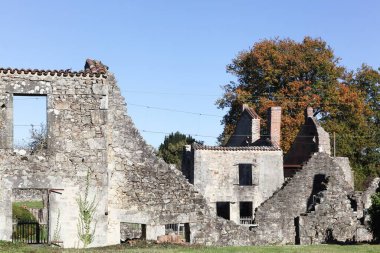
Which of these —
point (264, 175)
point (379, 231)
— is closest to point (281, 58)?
point (264, 175)

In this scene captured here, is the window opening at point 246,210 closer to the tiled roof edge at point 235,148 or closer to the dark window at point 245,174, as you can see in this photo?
the dark window at point 245,174

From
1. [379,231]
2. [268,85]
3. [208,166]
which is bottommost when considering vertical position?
[379,231]

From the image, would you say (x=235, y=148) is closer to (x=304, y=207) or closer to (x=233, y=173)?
(x=233, y=173)

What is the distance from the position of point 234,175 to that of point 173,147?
110 feet

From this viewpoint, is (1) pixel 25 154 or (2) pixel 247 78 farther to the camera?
(2) pixel 247 78

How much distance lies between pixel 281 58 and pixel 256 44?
3.30 meters

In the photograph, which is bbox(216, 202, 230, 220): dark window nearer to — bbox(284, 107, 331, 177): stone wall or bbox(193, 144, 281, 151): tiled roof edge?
bbox(193, 144, 281, 151): tiled roof edge

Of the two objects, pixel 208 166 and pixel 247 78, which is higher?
pixel 247 78

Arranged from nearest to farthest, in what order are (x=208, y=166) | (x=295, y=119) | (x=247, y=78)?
1. (x=208, y=166)
2. (x=295, y=119)
3. (x=247, y=78)

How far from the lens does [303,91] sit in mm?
59031

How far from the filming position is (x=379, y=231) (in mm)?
28844

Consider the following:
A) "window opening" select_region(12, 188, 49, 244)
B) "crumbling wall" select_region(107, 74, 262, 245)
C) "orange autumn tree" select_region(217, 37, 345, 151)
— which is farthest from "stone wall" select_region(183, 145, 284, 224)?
"crumbling wall" select_region(107, 74, 262, 245)

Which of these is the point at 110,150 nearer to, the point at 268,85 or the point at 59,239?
the point at 59,239

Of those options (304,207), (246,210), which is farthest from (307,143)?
(304,207)
